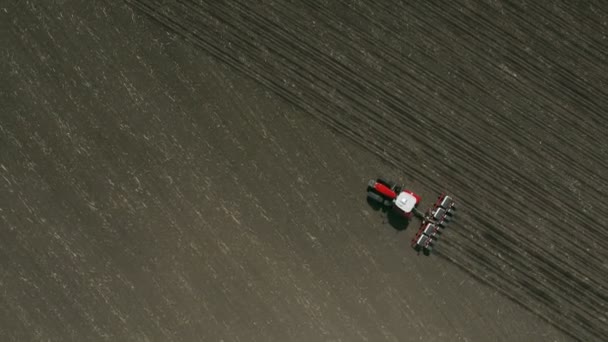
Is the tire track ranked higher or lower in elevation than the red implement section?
higher

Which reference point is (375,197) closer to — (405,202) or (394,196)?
(394,196)

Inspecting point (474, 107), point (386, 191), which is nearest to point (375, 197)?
point (386, 191)

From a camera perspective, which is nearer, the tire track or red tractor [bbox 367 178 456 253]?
red tractor [bbox 367 178 456 253]

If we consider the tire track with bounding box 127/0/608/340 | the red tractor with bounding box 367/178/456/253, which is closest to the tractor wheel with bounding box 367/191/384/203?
the red tractor with bounding box 367/178/456/253

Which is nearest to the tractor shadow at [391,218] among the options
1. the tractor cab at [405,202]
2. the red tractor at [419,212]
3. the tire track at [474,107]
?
the red tractor at [419,212]

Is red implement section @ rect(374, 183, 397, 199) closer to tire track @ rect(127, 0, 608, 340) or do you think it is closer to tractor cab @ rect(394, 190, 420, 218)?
tractor cab @ rect(394, 190, 420, 218)

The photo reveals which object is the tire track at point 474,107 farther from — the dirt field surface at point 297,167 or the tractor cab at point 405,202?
the tractor cab at point 405,202
